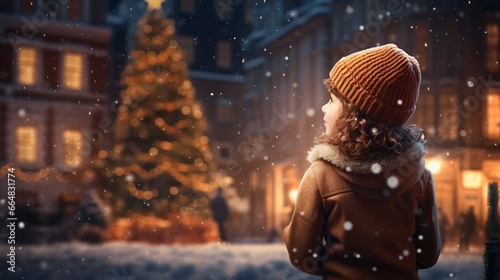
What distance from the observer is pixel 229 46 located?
2095 cm

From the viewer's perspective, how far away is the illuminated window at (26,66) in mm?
15984

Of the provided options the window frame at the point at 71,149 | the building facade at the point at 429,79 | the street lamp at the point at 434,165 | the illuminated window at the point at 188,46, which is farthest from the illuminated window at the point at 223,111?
the street lamp at the point at 434,165

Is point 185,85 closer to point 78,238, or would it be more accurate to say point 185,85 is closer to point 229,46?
point 78,238

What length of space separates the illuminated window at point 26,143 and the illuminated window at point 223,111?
21.7ft

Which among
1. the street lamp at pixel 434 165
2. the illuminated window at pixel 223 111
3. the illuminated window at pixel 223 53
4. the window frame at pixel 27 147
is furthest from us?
the illuminated window at pixel 223 111

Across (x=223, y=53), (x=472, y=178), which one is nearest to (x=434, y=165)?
(x=472, y=178)

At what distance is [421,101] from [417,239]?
47.7 feet

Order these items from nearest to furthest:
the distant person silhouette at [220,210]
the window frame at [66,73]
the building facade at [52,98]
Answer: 1. the distant person silhouette at [220,210]
2. the building facade at [52,98]
3. the window frame at [66,73]

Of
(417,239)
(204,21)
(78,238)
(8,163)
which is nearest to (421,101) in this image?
(204,21)

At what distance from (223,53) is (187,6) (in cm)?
180

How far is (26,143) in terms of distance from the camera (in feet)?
51.7

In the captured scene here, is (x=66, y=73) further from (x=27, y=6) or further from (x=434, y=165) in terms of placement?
(x=434, y=165)

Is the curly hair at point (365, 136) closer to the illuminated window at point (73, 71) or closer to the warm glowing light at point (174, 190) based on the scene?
the warm glowing light at point (174, 190)

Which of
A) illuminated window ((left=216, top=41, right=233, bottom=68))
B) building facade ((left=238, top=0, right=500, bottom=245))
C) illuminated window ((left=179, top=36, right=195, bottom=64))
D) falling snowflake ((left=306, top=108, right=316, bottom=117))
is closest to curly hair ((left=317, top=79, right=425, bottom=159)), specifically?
building facade ((left=238, top=0, right=500, bottom=245))
